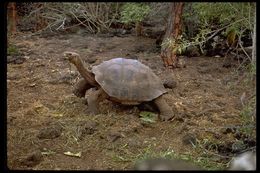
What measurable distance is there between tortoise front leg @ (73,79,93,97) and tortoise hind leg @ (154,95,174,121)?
87 centimetres

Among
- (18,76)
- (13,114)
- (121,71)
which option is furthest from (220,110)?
(18,76)

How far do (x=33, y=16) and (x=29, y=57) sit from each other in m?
2.71

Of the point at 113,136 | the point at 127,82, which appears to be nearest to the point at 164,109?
the point at 127,82

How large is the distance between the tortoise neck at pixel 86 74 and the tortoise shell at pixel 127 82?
0.10m

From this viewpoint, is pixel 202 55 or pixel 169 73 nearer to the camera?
pixel 169 73

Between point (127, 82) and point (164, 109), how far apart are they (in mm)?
517

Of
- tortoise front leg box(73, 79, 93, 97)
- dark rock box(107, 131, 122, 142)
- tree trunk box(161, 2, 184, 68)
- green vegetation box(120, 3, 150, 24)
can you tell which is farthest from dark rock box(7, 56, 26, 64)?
dark rock box(107, 131, 122, 142)

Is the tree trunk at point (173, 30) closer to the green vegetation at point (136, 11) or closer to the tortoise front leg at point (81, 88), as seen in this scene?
the green vegetation at point (136, 11)

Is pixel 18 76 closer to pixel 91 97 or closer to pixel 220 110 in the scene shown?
pixel 91 97

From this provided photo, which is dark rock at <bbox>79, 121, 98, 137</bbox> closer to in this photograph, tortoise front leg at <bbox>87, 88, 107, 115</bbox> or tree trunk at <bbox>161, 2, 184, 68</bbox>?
tortoise front leg at <bbox>87, 88, 107, 115</bbox>

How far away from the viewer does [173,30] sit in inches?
262

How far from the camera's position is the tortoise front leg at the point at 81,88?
5.24 metres

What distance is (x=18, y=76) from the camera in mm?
6238

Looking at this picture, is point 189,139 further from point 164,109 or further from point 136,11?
point 136,11
